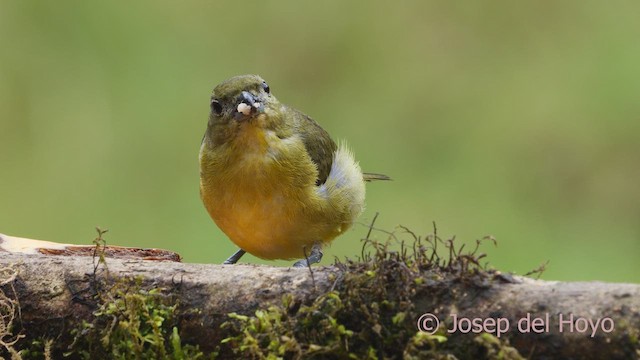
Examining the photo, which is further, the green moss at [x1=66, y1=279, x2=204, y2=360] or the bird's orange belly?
the bird's orange belly

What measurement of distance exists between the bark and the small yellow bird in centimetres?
97

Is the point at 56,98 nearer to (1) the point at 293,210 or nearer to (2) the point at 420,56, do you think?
(2) the point at 420,56

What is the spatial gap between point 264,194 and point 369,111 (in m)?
4.09

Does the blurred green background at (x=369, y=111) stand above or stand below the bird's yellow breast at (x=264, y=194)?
above

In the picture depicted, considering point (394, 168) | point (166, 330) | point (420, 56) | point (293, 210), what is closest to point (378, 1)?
point (420, 56)

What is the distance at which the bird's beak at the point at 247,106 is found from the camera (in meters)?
4.35

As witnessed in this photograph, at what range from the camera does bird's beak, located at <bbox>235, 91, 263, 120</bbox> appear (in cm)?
435

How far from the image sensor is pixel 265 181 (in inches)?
168

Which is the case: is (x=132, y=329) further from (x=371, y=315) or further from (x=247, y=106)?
(x=247, y=106)

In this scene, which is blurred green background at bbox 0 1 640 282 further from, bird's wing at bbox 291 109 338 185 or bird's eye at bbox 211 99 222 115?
bird's eye at bbox 211 99 222 115

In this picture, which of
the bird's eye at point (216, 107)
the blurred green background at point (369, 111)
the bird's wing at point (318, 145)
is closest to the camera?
the bird's eye at point (216, 107)

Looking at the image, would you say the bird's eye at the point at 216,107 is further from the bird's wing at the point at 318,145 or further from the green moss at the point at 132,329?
the green moss at the point at 132,329

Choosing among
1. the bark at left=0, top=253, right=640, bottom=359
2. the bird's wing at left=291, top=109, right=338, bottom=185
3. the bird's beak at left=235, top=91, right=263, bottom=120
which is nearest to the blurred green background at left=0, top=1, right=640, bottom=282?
the bird's wing at left=291, top=109, right=338, bottom=185

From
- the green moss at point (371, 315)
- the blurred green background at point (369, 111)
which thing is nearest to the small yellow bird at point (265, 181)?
the green moss at point (371, 315)
